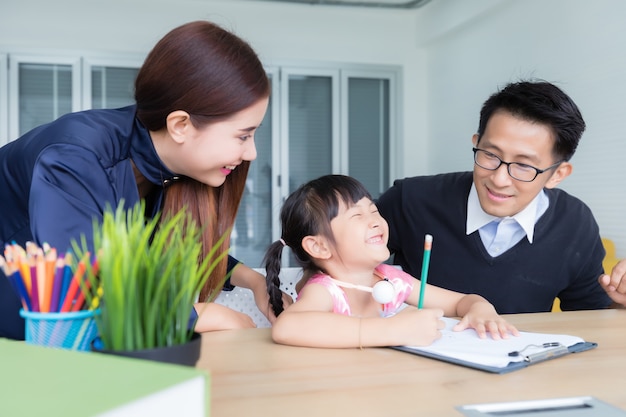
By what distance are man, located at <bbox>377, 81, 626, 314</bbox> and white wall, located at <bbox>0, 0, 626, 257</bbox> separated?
7.30ft

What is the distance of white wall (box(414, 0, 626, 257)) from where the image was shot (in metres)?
3.84

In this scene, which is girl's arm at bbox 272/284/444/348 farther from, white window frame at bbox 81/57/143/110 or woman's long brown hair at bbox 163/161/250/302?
white window frame at bbox 81/57/143/110

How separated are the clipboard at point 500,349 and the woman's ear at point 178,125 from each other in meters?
0.60

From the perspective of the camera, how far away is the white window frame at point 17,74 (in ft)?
18.1

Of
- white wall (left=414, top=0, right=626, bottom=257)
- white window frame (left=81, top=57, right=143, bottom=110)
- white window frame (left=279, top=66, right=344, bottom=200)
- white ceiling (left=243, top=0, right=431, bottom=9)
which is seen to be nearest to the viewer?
white wall (left=414, top=0, right=626, bottom=257)

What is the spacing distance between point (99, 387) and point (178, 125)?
86 centimetres

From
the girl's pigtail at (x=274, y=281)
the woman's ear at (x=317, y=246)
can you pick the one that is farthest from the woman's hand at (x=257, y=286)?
the woman's ear at (x=317, y=246)

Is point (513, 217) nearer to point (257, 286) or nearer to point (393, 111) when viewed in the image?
point (257, 286)

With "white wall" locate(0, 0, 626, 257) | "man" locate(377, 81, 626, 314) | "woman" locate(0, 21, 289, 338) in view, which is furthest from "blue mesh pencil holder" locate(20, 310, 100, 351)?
"white wall" locate(0, 0, 626, 257)

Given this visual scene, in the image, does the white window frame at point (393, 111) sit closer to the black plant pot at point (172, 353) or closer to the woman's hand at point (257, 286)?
the woman's hand at point (257, 286)

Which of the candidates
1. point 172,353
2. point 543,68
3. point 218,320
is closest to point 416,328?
point 218,320

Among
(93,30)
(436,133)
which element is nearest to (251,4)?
(93,30)

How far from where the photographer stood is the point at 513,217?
179cm

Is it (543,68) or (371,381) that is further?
(543,68)
